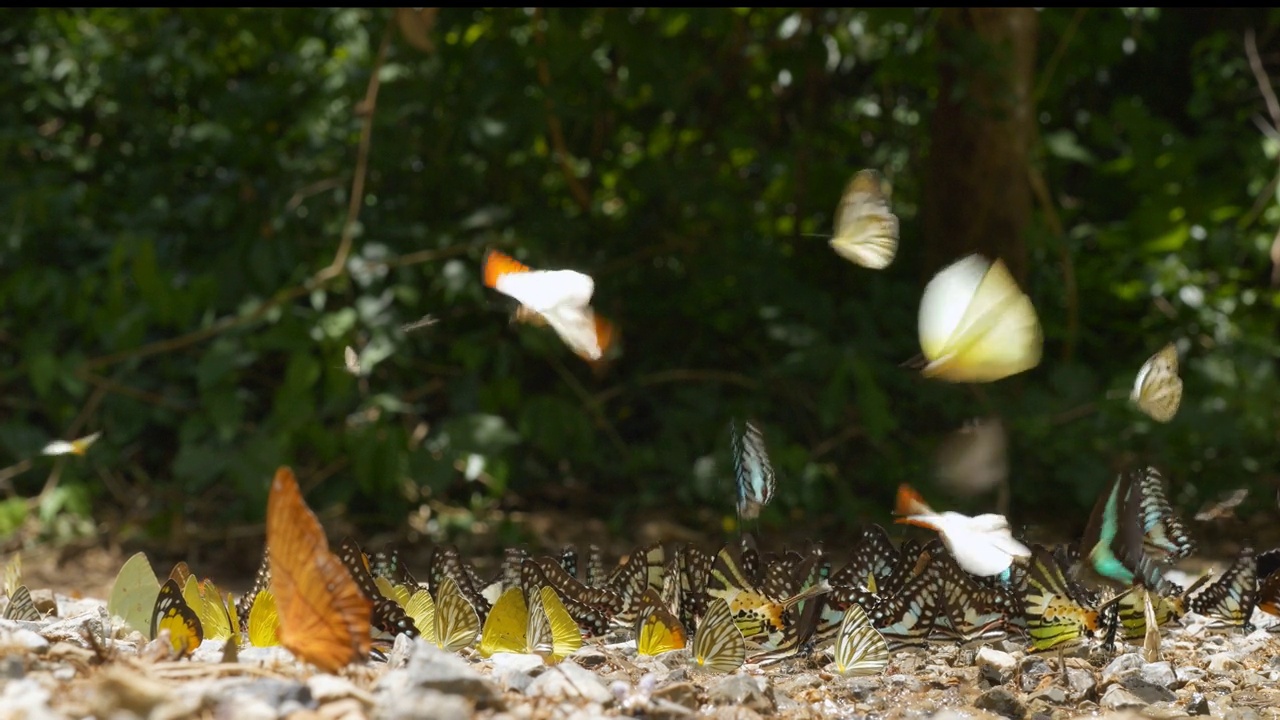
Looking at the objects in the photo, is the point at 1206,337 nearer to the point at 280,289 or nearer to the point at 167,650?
the point at 280,289

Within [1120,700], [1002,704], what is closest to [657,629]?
[1002,704]

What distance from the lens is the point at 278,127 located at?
4809 mm

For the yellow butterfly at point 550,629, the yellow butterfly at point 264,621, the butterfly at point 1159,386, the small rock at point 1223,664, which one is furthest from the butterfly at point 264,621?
the butterfly at point 1159,386

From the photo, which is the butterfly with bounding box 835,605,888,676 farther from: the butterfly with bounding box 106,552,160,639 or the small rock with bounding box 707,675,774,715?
the butterfly with bounding box 106,552,160,639

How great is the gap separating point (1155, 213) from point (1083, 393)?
100 centimetres

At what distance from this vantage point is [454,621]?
1.66 m

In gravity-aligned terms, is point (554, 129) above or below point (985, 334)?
above

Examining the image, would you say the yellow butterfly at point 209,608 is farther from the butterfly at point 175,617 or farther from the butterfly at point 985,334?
the butterfly at point 985,334

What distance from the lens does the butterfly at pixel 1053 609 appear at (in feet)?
5.49

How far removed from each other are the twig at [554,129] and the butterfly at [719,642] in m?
Answer: 2.82

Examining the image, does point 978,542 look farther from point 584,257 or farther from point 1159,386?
point 584,257

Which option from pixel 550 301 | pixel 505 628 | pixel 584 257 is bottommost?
pixel 505 628

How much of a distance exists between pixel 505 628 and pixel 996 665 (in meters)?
0.67

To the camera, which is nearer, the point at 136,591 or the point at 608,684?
the point at 608,684
